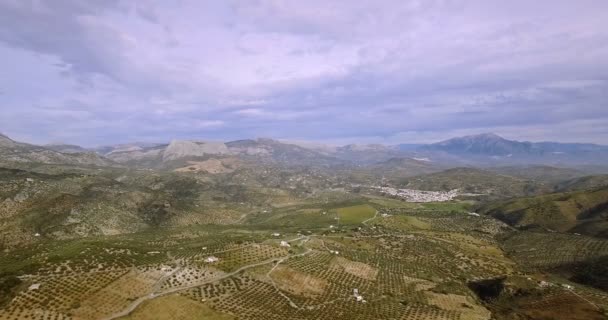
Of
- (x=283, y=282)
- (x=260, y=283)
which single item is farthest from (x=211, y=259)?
(x=283, y=282)

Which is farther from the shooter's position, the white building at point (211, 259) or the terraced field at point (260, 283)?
the white building at point (211, 259)

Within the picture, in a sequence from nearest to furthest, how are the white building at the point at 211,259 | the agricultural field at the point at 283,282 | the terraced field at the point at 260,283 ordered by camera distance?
the terraced field at the point at 260,283
the agricultural field at the point at 283,282
the white building at the point at 211,259

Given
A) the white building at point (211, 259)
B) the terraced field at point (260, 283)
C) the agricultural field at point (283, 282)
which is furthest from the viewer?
the white building at point (211, 259)

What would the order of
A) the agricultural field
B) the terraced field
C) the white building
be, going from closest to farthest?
the terraced field → the agricultural field → the white building

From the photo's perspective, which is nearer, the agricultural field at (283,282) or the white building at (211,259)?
the agricultural field at (283,282)

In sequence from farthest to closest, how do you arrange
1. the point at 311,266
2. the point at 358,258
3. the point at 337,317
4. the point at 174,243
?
the point at 174,243, the point at 358,258, the point at 311,266, the point at 337,317

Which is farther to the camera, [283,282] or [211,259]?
[211,259]

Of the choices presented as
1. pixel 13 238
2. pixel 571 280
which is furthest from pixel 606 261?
pixel 13 238

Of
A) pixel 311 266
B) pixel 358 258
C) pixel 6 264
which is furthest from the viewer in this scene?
pixel 358 258

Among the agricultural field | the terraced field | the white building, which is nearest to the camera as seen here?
the terraced field

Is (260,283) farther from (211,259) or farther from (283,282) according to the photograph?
(211,259)

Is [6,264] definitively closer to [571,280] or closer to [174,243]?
[174,243]
